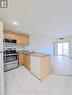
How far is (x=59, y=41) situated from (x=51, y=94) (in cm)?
866

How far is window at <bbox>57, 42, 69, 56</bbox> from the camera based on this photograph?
9852 mm

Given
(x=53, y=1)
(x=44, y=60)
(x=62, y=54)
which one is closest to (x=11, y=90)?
(x=44, y=60)

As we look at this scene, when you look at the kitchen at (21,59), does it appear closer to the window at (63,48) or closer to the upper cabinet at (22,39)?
the upper cabinet at (22,39)

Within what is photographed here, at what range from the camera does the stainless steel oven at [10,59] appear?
4383 millimetres

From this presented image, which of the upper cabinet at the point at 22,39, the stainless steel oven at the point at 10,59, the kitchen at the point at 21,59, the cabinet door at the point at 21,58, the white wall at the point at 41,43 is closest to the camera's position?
the kitchen at the point at 21,59

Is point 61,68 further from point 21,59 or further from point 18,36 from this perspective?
point 18,36

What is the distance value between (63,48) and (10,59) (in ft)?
23.1

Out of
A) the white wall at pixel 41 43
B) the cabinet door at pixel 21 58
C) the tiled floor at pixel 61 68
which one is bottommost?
the tiled floor at pixel 61 68

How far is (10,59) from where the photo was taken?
4645 mm

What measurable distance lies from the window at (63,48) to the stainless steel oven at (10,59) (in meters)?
6.55

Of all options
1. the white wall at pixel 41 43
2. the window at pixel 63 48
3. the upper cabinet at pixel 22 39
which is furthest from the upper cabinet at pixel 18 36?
the window at pixel 63 48

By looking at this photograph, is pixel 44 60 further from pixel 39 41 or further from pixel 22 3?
pixel 39 41

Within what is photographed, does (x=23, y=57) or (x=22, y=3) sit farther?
(x=23, y=57)

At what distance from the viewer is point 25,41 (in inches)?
251
